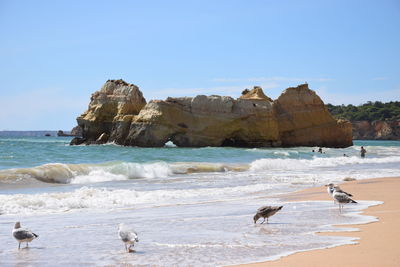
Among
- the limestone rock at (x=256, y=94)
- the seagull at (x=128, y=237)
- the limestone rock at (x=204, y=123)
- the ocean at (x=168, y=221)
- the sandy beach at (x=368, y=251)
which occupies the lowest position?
the ocean at (x=168, y=221)

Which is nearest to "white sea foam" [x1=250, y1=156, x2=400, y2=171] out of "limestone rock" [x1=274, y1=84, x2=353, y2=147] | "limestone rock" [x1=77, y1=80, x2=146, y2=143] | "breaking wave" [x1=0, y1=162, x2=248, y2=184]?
"breaking wave" [x1=0, y1=162, x2=248, y2=184]

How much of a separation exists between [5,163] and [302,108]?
3729 centimetres

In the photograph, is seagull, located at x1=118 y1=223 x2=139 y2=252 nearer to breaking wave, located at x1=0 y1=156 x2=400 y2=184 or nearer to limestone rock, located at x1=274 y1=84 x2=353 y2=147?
breaking wave, located at x1=0 y1=156 x2=400 y2=184

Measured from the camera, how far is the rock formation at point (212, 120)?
2008 inches

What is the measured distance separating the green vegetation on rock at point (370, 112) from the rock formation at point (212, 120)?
255 feet

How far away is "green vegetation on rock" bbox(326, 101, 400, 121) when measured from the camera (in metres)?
134

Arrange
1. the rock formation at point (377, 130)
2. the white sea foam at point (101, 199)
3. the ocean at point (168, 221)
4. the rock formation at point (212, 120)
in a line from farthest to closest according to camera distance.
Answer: the rock formation at point (377, 130) < the rock formation at point (212, 120) < the white sea foam at point (101, 199) < the ocean at point (168, 221)

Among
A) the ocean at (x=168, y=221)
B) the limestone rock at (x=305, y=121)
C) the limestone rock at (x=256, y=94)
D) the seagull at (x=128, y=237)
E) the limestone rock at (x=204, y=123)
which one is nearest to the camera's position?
the ocean at (x=168, y=221)

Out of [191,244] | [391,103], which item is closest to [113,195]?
[191,244]

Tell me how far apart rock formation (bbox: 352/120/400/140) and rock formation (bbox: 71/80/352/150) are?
2744 inches

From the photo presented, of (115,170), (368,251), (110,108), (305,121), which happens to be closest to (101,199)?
(368,251)

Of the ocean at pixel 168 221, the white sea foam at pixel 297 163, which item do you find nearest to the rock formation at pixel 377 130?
the white sea foam at pixel 297 163

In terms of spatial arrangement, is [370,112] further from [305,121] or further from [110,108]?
[110,108]

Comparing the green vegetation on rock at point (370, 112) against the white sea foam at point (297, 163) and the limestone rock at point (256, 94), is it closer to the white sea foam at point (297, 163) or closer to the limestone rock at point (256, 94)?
the limestone rock at point (256, 94)
